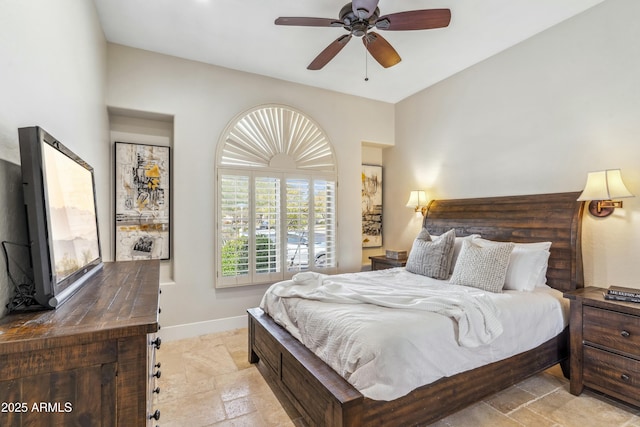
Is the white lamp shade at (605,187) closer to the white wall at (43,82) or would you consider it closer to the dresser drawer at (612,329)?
the dresser drawer at (612,329)

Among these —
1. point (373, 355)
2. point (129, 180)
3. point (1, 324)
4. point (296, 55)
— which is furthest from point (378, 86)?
point (1, 324)

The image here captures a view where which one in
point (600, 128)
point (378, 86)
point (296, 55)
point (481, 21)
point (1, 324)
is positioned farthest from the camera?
point (378, 86)

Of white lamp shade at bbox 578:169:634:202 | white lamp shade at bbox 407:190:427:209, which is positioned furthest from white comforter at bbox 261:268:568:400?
white lamp shade at bbox 407:190:427:209

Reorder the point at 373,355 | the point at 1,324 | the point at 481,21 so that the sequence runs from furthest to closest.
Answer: the point at 481,21 → the point at 373,355 → the point at 1,324

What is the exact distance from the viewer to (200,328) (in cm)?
355

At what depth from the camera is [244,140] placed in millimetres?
3822

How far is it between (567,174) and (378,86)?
242cm

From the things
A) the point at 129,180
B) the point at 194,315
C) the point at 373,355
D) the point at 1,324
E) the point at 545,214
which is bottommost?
the point at 194,315

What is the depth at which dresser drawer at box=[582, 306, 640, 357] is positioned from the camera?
2.06 meters

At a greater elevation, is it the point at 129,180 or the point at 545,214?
the point at 129,180

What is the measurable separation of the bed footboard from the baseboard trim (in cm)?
100

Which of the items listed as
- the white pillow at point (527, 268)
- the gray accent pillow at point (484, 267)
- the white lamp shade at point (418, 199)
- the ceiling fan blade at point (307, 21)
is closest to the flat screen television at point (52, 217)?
the ceiling fan blade at point (307, 21)

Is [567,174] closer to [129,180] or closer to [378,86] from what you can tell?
[378,86]

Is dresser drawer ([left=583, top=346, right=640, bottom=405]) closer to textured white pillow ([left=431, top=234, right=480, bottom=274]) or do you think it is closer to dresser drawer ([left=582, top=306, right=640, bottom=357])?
dresser drawer ([left=582, top=306, right=640, bottom=357])
